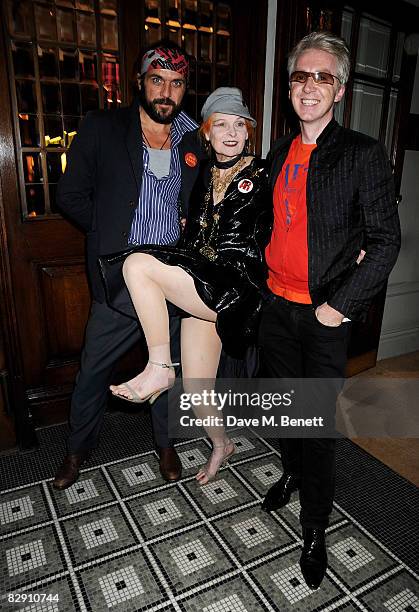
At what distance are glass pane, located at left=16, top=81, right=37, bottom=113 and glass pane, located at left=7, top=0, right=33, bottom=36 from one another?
237 mm

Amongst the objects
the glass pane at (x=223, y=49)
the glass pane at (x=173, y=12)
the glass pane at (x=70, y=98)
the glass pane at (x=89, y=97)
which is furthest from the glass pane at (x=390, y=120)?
the glass pane at (x=70, y=98)

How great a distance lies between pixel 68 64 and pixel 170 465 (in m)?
2.26

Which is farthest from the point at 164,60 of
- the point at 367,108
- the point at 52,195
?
the point at 367,108

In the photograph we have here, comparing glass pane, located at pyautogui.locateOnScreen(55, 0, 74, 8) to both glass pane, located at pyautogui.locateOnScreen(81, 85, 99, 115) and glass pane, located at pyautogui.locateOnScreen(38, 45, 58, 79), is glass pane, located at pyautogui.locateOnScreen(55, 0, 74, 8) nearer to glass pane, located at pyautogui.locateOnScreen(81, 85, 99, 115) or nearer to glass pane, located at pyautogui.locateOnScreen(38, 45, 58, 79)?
glass pane, located at pyautogui.locateOnScreen(38, 45, 58, 79)

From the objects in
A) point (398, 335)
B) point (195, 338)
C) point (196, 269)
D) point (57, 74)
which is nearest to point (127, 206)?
point (196, 269)

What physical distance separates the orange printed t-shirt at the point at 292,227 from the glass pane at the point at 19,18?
1.58 meters

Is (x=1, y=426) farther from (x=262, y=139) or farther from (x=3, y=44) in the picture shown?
(x=262, y=139)

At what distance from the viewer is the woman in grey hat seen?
1.72 meters

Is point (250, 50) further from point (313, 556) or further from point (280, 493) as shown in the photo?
point (313, 556)

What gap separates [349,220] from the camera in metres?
1.63

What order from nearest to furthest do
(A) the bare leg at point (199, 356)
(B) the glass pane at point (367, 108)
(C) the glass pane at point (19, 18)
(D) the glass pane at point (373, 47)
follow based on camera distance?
(A) the bare leg at point (199, 356), (C) the glass pane at point (19, 18), (D) the glass pane at point (373, 47), (B) the glass pane at point (367, 108)

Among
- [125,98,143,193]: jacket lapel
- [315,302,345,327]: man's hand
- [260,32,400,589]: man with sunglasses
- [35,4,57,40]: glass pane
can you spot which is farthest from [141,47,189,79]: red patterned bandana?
[315,302,345,327]: man's hand

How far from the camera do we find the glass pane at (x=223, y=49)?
2771mm

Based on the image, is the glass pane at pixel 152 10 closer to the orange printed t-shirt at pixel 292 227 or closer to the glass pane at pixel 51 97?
the glass pane at pixel 51 97
